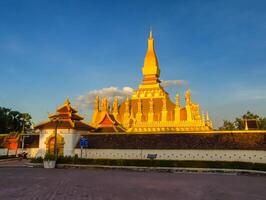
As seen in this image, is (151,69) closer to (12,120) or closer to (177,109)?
(177,109)

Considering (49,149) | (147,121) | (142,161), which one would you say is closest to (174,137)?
(142,161)

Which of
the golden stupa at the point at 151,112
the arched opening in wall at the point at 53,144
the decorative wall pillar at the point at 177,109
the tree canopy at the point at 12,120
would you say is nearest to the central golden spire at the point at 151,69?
the golden stupa at the point at 151,112

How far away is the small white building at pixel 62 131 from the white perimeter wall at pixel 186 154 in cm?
151

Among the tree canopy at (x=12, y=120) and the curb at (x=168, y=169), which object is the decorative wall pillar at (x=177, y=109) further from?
the tree canopy at (x=12, y=120)

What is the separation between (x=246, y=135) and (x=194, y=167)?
7341 millimetres

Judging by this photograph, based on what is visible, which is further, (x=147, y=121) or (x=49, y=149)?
(x=147, y=121)

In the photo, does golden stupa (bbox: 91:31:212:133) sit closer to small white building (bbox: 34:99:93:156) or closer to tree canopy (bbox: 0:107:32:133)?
small white building (bbox: 34:99:93:156)

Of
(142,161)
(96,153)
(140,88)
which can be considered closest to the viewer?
(142,161)

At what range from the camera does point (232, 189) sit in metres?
15.0

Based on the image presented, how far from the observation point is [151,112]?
5156 centimetres

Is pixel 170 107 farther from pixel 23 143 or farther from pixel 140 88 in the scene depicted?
pixel 23 143

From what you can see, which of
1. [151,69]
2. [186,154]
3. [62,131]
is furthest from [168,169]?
[151,69]

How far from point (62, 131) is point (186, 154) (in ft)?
48.5

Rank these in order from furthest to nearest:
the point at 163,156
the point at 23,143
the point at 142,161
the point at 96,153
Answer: the point at 23,143 → the point at 96,153 → the point at 163,156 → the point at 142,161
